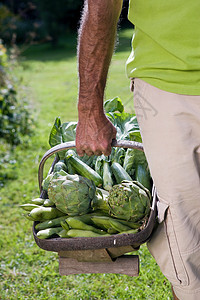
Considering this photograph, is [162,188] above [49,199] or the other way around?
above

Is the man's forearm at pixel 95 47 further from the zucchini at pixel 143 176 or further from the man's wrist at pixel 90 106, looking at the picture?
the zucchini at pixel 143 176

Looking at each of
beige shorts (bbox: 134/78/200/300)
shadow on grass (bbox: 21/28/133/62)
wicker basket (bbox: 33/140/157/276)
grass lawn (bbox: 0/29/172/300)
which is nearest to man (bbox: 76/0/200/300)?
beige shorts (bbox: 134/78/200/300)

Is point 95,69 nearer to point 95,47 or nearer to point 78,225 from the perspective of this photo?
point 95,47

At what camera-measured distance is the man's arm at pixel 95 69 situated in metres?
1.80

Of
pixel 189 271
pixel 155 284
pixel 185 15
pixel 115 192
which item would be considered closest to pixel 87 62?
pixel 185 15

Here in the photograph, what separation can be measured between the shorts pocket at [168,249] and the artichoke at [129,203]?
84mm

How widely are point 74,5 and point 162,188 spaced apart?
14763mm

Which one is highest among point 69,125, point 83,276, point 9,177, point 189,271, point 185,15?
point 185,15

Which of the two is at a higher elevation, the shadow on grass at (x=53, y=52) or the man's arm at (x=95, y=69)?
the man's arm at (x=95, y=69)

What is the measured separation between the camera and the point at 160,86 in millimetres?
1733

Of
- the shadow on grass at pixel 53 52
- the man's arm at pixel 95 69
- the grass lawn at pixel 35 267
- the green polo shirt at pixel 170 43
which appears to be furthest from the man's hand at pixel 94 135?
the shadow on grass at pixel 53 52

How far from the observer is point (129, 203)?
6.23 feet

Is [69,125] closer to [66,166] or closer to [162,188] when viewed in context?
[66,166]

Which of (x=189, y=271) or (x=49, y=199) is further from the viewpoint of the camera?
(x=49, y=199)
